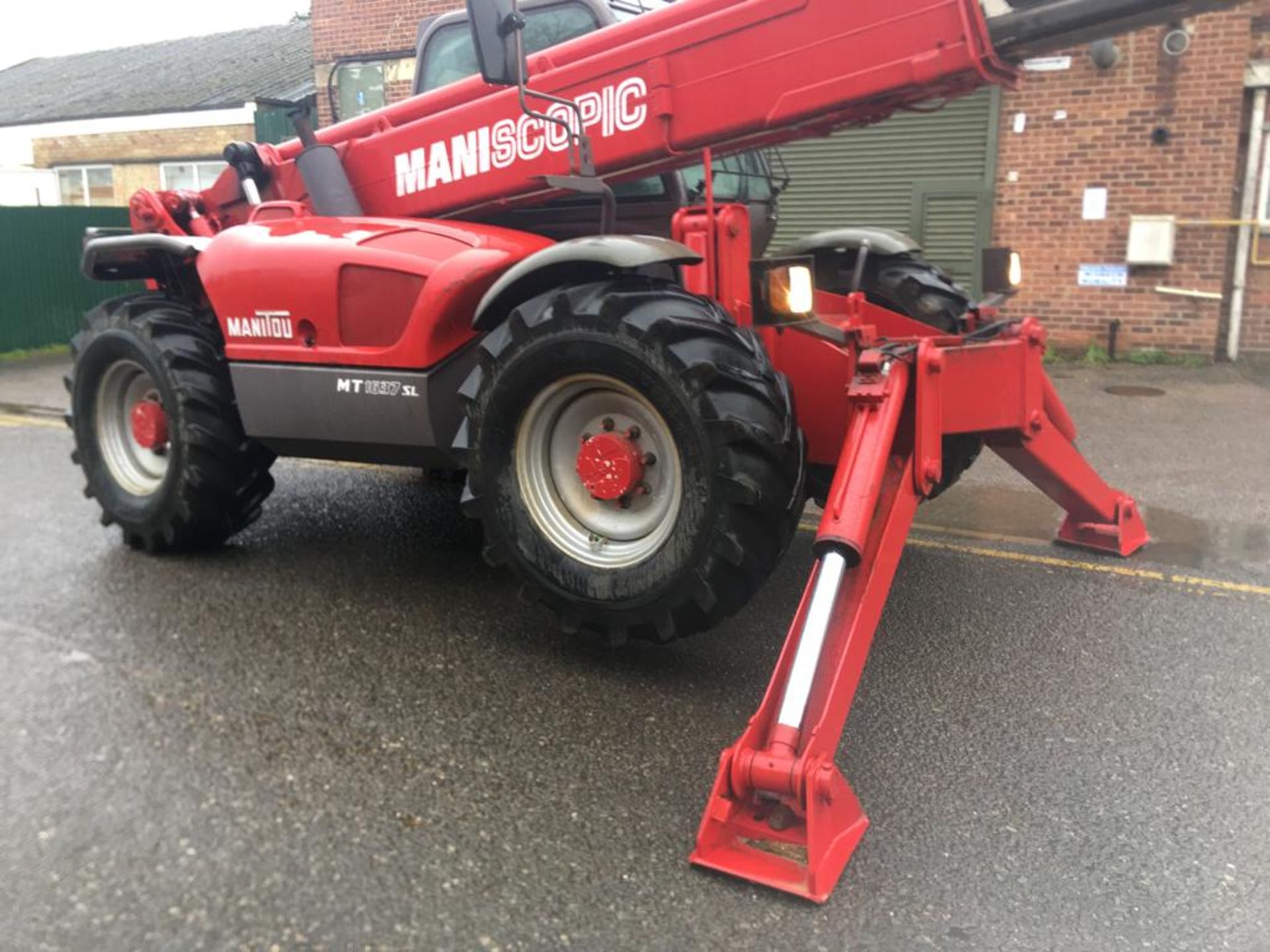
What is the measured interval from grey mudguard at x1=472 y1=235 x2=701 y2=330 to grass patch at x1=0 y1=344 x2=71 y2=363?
42.5ft

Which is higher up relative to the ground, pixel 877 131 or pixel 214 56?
pixel 214 56

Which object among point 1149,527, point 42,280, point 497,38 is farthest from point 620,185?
point 42,280

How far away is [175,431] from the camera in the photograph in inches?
201

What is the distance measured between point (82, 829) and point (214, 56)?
96.6ft

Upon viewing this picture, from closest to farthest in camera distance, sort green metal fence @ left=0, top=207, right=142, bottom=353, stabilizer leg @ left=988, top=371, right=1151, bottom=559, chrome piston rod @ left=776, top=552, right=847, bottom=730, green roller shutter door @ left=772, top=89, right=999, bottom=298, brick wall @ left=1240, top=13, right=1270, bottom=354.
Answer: chrome piston rod @ left=776, top=552, right=847, bottom=730 → stabilizer leg @ left=988, top=371, right=1151, bottom=559 → brick wall @ left=1240, top=13, right=1270, bottom=354 → green roller shutter door @ left=772, top=89, right=999, bottom=298 → green metal fence @ left=0, top=207, right=142, bottom=353

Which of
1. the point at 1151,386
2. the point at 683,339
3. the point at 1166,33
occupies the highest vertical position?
the point at 1166,33

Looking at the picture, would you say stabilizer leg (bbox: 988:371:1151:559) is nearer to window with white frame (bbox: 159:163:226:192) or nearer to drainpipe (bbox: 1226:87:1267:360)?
drainpipe (bbox: 1226:87:1267:360)

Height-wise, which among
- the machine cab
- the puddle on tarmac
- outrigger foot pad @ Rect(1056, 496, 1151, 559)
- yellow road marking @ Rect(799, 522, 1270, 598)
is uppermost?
the machine cab

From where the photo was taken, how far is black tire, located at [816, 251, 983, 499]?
204 inches

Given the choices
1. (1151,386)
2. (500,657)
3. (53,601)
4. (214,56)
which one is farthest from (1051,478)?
(214,56)

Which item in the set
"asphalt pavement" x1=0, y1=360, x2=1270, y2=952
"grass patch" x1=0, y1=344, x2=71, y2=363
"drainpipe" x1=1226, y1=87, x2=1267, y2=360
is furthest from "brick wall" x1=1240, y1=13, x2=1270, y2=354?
"grass patch" x1=0, y1=344, x2=71, y2=363

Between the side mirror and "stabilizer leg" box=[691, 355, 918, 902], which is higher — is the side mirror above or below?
above

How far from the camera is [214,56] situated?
28.4 m

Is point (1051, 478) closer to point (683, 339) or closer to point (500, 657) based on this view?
point (683, 339)
